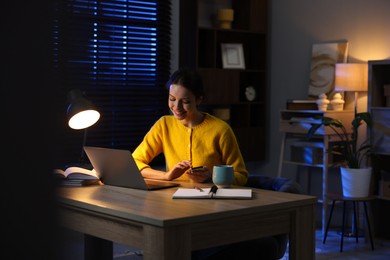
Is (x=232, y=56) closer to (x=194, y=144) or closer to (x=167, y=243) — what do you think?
(x=194, y=144)

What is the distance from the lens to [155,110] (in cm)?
527

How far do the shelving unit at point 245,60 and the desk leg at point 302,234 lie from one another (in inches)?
129

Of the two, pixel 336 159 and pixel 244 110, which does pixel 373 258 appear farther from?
pixel 244 110

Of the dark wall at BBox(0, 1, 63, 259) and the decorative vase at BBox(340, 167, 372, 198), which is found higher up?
the dark wall at BBox(0, 1, 63, 259)

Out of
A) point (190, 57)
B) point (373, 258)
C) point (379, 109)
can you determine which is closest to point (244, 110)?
point (190, 57)

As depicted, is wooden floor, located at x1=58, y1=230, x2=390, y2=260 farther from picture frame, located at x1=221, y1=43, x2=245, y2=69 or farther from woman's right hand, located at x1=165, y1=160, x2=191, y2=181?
picture frame, located at x1=221, y1=43, x2=245, y2=69

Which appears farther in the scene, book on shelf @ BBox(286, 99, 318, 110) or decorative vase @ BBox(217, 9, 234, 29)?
decorative vase @ BBox(217, 9, 234, 29)

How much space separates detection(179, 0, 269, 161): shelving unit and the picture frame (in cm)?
6

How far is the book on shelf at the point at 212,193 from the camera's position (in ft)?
7.37

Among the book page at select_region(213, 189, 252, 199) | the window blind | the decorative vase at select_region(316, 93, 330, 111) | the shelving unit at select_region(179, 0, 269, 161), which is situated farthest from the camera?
the shelving unit at select_region(179, 0, 269, 161)

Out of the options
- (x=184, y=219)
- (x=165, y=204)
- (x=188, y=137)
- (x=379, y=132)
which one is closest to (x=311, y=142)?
(x=379, y=132)

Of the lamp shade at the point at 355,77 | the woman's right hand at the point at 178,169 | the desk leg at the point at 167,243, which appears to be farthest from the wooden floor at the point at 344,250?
the desk leg at the point at 167,243

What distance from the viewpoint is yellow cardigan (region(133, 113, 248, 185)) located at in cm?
292

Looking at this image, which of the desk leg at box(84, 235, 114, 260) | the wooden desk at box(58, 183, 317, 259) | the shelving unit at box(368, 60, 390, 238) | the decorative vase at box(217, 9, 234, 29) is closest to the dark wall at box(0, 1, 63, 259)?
the wooden desk at box(58, 183, 317, 259)
